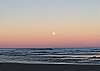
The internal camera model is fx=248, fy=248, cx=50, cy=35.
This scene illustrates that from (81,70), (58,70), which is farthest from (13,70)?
(81,70)

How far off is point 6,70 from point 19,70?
2.94 ft

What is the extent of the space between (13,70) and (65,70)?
3.57 meters

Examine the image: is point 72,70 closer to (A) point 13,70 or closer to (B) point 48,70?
(B) point 48,70

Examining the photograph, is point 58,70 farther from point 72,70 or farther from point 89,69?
point 89,69

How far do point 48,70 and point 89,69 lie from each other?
2.85 meters

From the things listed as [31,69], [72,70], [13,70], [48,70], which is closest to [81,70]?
[72,70]

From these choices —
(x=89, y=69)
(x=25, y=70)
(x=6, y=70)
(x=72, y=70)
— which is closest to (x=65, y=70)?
(x=72, y=70)

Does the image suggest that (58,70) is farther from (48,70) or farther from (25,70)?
(25,70)

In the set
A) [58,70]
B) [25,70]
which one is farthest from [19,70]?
[58,70]

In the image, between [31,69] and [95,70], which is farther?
[31,69]

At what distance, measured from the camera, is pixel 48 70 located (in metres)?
17.0

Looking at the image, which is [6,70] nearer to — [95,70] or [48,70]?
[48,70]

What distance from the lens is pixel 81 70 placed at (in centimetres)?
1681

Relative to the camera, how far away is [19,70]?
17.3 m
